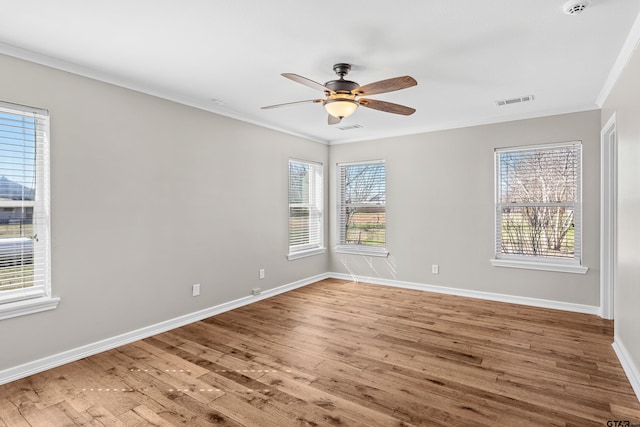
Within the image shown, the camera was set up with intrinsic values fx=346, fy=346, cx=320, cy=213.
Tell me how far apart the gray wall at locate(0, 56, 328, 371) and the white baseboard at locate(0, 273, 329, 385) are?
48mm

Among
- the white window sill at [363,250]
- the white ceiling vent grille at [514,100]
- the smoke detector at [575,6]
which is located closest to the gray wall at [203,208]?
the white window sill at [363,250]

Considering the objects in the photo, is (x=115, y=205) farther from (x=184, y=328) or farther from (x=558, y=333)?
(x=558, y=333)

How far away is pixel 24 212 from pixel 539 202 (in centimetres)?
543

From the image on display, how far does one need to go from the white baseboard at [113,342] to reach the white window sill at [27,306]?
400 mm

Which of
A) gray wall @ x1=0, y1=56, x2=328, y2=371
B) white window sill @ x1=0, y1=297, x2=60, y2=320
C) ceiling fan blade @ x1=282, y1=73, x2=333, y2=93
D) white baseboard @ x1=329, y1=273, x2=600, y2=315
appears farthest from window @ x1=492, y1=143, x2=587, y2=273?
white window sill @ x1=0, y1=297, x2=60, y2=320

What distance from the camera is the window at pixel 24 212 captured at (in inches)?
103

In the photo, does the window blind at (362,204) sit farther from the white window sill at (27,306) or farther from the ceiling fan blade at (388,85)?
the white window sill at (27,306)

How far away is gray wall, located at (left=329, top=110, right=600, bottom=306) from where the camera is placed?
4129 mm

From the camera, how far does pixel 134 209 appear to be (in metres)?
3.37

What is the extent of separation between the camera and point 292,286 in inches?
213

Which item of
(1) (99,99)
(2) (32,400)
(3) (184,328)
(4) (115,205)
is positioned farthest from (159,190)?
(2) (32,400)

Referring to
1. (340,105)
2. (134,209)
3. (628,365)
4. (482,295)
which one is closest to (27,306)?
(134,209)

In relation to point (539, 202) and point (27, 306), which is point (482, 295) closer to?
point (539, 202)

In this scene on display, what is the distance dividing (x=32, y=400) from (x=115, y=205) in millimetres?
1602
